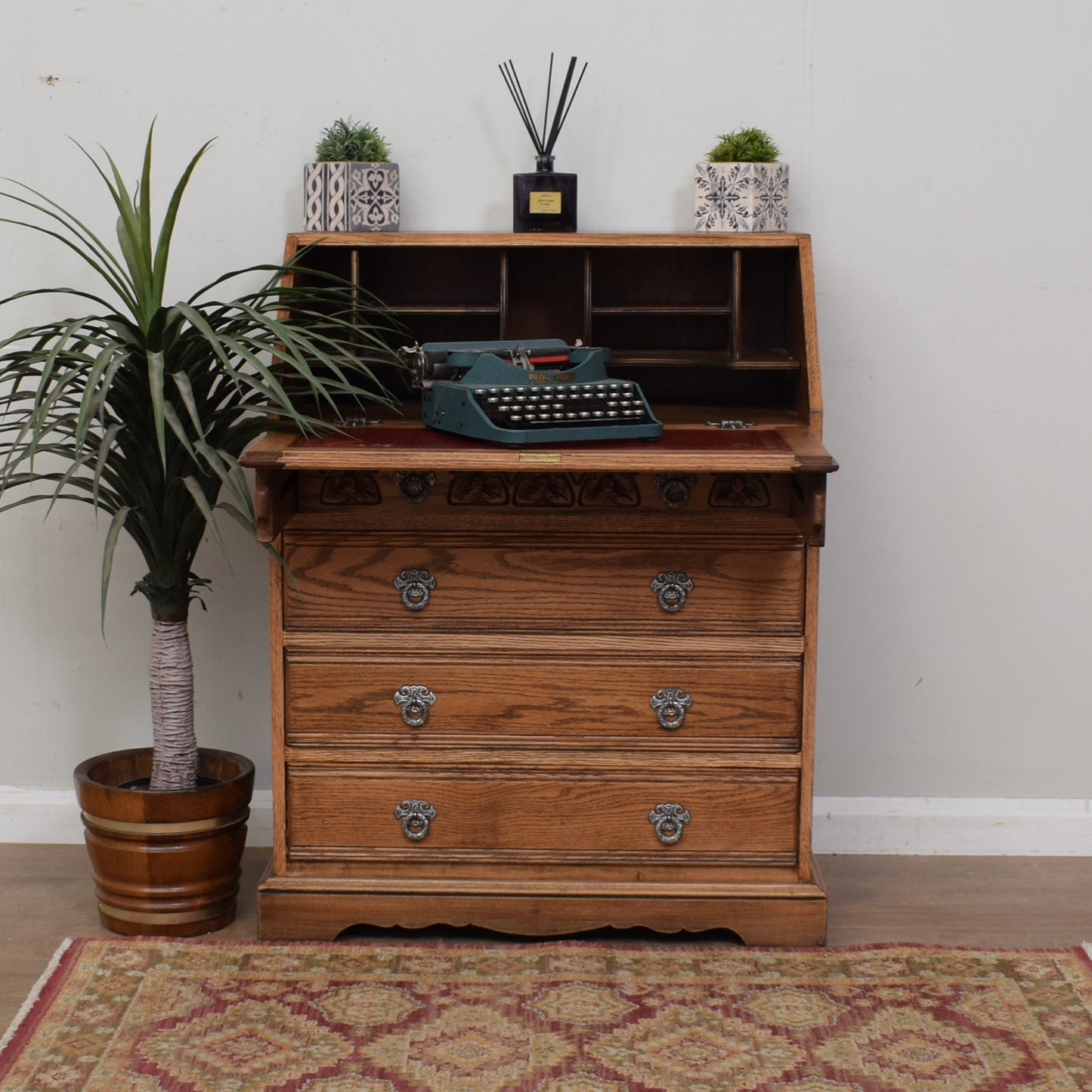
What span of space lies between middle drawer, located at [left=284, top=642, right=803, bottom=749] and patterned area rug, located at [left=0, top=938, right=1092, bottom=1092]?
1.43 feet

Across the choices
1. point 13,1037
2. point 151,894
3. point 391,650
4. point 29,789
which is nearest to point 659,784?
point 391,650

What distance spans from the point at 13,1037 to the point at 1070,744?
7.77 feet

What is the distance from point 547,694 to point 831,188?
131cm

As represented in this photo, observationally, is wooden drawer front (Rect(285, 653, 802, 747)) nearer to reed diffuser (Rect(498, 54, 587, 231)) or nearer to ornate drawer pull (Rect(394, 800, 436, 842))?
ornate drawer pull (Rect(394, 800, 436, 842))

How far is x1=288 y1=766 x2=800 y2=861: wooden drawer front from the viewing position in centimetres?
257

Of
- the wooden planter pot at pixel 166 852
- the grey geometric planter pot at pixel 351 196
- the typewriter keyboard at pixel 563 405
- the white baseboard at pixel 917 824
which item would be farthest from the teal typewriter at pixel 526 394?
the white baseboard at pixel 917 824

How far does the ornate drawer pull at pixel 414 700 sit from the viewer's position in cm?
255

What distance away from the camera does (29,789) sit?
314cm

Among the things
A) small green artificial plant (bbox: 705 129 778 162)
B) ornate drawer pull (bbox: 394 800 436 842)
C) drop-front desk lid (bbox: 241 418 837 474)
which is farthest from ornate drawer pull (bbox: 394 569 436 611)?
small green artificial plant (bbox: 705 129 778 162)

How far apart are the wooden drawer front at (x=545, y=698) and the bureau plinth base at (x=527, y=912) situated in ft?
1.06

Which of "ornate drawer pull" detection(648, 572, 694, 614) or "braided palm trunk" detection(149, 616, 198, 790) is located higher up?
"ornate drawer pull" detection(648, 572, 694, 614)

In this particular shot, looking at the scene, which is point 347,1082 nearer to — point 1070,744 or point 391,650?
point 391,650

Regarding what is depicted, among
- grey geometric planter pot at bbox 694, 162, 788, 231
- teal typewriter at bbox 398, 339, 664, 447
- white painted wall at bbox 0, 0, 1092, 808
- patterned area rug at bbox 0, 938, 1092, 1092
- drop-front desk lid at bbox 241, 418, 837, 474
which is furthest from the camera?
white painted wall at bbox 0, 0, 1092, 808

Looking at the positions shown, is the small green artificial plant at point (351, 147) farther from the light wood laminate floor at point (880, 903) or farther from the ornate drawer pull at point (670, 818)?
the light wood laminate floor at point (880, 903)
